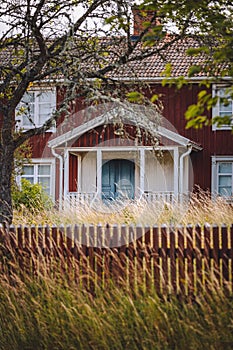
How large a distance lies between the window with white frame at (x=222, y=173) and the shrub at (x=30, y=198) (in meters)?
5.57

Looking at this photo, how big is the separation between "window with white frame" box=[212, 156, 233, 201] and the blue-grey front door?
8.54ft

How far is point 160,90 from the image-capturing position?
2347cm

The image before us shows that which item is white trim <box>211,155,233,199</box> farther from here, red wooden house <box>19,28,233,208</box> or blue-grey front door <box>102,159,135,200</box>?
blue-grey front door <box>102,159,135,200</box>

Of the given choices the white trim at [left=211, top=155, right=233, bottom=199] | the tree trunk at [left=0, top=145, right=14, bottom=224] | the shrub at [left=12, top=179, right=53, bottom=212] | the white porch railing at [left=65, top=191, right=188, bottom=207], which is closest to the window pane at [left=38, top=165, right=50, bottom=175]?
the white porch railing at [left=65, top=191, right=188, bottom=207]

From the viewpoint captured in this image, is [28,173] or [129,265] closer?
[129,265]

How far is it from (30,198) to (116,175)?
4.26 m

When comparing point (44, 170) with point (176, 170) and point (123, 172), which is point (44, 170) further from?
point (176, 170)

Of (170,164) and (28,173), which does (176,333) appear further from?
(28,173)

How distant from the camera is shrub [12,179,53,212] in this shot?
19.2 meters

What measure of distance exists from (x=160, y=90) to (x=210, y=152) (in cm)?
261

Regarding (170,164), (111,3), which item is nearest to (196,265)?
(111,3)

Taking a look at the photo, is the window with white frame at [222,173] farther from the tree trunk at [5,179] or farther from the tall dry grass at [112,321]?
the tall dry grass at [112,321]

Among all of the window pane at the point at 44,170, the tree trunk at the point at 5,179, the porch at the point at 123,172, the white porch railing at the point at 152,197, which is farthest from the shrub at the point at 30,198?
the tree trunk at the point at 5,179

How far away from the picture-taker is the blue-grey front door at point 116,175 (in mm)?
23203
